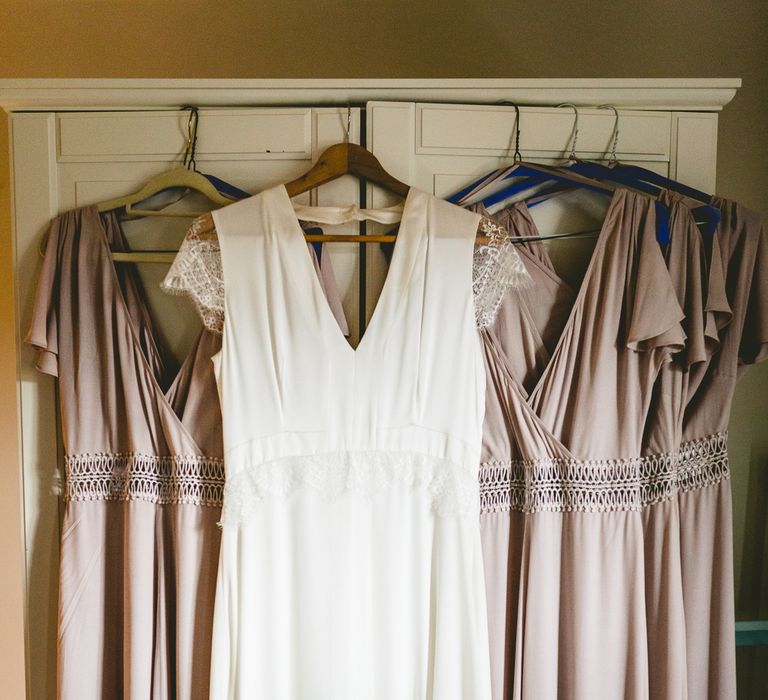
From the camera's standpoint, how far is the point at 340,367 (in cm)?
105

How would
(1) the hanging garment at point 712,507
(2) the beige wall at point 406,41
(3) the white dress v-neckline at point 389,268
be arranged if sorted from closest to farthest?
(3) the white dress v-neckline at point 389,268, (1) the hanging garment at point 712,507, (2) the beige wall at point 406,41

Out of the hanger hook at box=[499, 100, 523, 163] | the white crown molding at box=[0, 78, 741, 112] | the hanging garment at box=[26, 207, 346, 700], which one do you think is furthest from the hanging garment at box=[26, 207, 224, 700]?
the hanger hook at box=[499, 100, 523, 163]

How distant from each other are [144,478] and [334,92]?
0.88 metres

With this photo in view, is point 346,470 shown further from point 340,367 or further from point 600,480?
point 600,480

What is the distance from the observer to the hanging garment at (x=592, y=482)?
1.11m

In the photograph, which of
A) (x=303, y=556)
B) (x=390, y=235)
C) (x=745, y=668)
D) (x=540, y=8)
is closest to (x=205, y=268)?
(x=390, y=235)

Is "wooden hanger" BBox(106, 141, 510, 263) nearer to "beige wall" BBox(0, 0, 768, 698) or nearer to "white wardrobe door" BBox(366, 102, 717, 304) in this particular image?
"white wardrobe door" BBox(366, 102, 717, 304)

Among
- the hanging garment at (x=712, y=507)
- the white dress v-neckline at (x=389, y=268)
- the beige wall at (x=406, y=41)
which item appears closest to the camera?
the white dress v-neckline at (x=389, y=268)

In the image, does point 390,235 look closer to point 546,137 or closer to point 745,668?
point 546,137

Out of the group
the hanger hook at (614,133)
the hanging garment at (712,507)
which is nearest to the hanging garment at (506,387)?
the hanger hook at (614,133)

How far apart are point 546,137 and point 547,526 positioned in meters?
0.81

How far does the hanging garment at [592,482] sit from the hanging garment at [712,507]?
4.3 inches

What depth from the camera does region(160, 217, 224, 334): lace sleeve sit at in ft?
3.43

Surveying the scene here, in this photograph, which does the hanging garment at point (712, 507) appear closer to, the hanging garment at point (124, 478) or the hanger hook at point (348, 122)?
the hanger hook at point (348, 122)
